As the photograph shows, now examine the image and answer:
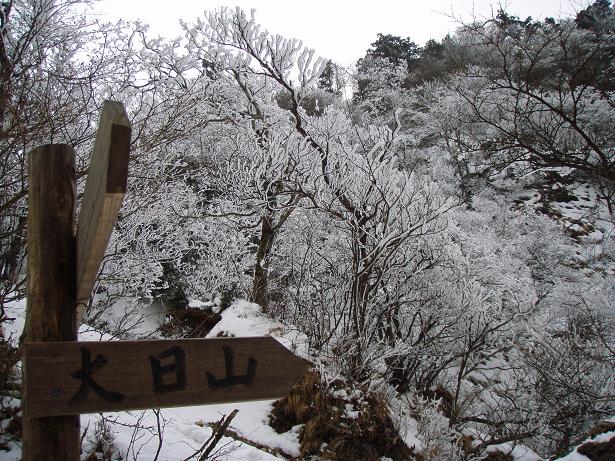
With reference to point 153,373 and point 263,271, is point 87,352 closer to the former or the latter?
point 153,373

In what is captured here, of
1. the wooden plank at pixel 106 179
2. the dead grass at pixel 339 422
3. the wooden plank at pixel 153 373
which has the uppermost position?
the wooden plank at pixel 106 179

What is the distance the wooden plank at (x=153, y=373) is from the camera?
1126 mm

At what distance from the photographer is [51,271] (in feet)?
4.34

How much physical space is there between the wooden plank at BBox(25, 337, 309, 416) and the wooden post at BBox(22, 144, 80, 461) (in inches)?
8.4

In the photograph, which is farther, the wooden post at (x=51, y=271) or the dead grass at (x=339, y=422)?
the dead grass at (x=339, y=422)

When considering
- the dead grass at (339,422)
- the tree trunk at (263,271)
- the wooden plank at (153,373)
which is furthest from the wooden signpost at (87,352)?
the tree trunk at (263,271)

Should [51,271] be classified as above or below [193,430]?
above

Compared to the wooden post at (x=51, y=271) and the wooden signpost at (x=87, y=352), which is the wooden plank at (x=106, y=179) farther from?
the wooden post at (x=51, y=271)

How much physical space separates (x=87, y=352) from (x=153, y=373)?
7.9 inches

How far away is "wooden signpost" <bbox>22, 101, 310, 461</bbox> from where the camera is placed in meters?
1.09

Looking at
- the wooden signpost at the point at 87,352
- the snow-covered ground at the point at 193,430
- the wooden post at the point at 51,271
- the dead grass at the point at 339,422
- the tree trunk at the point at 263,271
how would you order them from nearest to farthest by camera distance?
the wooden signpost at the point at 87,352, the wooden post at the point at 51,271, the snow-covered ground at the point at 193,430, the dead grass at the point at 339,422, the tree trunk at the point at 263,271

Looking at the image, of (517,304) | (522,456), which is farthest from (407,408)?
(517,304)

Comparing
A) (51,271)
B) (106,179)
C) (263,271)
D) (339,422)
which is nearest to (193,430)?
(339,422)

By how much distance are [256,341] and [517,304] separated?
9.25 m
